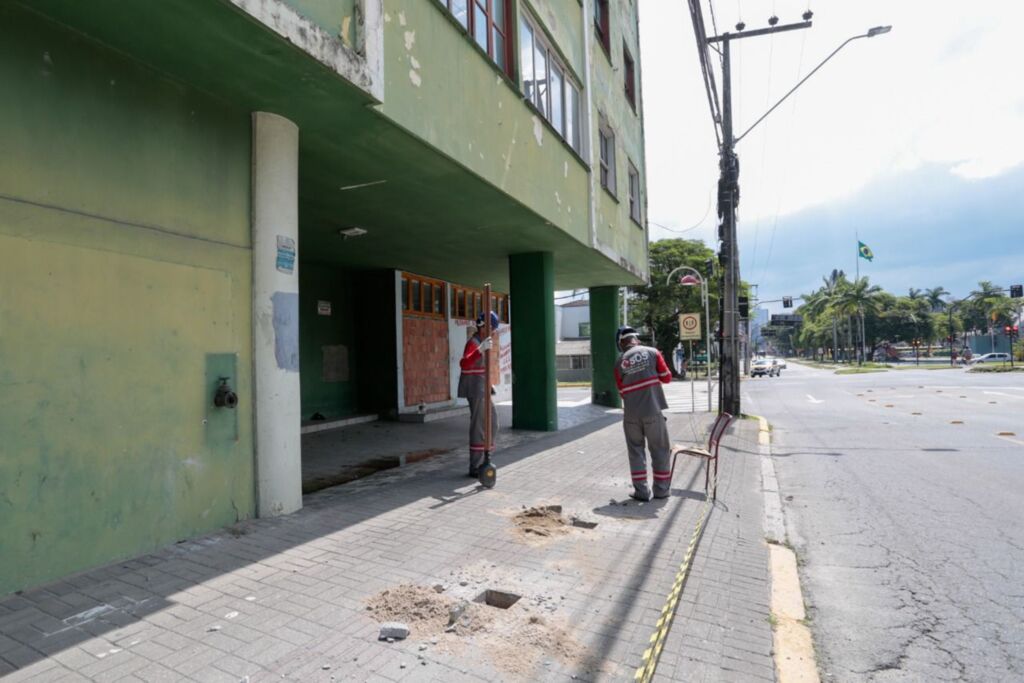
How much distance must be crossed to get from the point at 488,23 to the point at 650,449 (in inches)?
237

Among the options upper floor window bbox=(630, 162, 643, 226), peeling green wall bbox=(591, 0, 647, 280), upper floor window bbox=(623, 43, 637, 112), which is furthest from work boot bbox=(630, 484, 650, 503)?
upper floor window bbox=(623, 43, 637, 112)

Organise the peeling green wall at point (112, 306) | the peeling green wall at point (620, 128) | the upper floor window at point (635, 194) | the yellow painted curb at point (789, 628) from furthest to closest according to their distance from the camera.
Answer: the upper floor window at point (635, 194) < the peeling green wall at point (620, 128) < the peeling green wall at point (112, 306) < the yellow painted curb at point (789, 628)

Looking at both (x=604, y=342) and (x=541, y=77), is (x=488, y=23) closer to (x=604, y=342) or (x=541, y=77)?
(x=541, y=77)

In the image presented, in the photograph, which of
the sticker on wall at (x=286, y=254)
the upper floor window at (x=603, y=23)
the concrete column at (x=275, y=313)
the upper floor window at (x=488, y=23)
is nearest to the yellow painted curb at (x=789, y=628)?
the concrete column at (x=275, y=313)

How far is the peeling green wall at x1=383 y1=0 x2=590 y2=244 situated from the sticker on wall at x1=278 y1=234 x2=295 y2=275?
1475 mm

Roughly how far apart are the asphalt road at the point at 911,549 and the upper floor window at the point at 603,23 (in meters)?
10.0

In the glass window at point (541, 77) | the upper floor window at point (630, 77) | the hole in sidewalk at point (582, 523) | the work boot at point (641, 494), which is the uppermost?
the upper floor window at point (630, 77)

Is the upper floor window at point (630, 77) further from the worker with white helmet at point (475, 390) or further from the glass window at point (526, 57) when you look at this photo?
the worker with white helmet at point (475, 390)

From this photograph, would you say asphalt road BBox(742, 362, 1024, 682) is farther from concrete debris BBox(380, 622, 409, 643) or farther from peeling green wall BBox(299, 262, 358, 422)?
peeling green wall BBox(299, 262, 358, 422)

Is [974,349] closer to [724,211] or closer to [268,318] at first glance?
[724,211]

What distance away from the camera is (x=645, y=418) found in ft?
20.6

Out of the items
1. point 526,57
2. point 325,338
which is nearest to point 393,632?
point 526,57

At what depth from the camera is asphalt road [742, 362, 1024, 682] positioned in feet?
10.9

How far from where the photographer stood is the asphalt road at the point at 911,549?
333 cm
